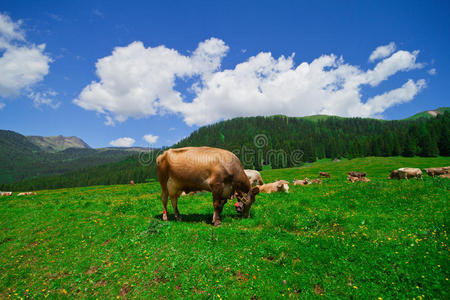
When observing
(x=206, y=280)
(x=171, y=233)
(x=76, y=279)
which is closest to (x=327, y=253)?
(x=206, y=280)

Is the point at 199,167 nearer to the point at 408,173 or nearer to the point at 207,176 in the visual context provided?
the point at 207,176

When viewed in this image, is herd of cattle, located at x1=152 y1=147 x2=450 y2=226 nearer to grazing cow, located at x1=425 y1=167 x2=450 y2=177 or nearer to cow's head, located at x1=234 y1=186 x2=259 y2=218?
cow's head, located at x1=234 y1=186 x2=259 y2=218

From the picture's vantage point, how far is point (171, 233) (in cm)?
791

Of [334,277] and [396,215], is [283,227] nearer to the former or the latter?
[334,277]

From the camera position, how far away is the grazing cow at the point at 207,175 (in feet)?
30.8

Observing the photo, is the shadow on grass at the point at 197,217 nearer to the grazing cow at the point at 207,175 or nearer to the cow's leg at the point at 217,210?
the grazing cow at the point at 207,175

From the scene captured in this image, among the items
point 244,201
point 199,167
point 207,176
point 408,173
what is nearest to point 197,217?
point 244,201

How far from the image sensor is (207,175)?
9391 mm

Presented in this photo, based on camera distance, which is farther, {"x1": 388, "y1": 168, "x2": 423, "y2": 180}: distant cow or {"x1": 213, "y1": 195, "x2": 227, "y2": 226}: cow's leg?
{"x1": 388, "y1": 168, "x2": 423, "y2": 180}: distant cow

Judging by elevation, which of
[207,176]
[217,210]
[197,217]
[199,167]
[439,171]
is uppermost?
[199,167]

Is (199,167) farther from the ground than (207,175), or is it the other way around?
(199,167)

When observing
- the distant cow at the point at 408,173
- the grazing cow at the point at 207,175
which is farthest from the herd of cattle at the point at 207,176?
the distant cow at the point at 408,173

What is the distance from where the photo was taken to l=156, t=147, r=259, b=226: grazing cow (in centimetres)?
938

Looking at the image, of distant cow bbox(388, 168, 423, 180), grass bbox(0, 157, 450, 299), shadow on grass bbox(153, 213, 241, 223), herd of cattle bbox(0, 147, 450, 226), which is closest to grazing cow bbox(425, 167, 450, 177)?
distant cow bbox(388, 168, 423, 180)
